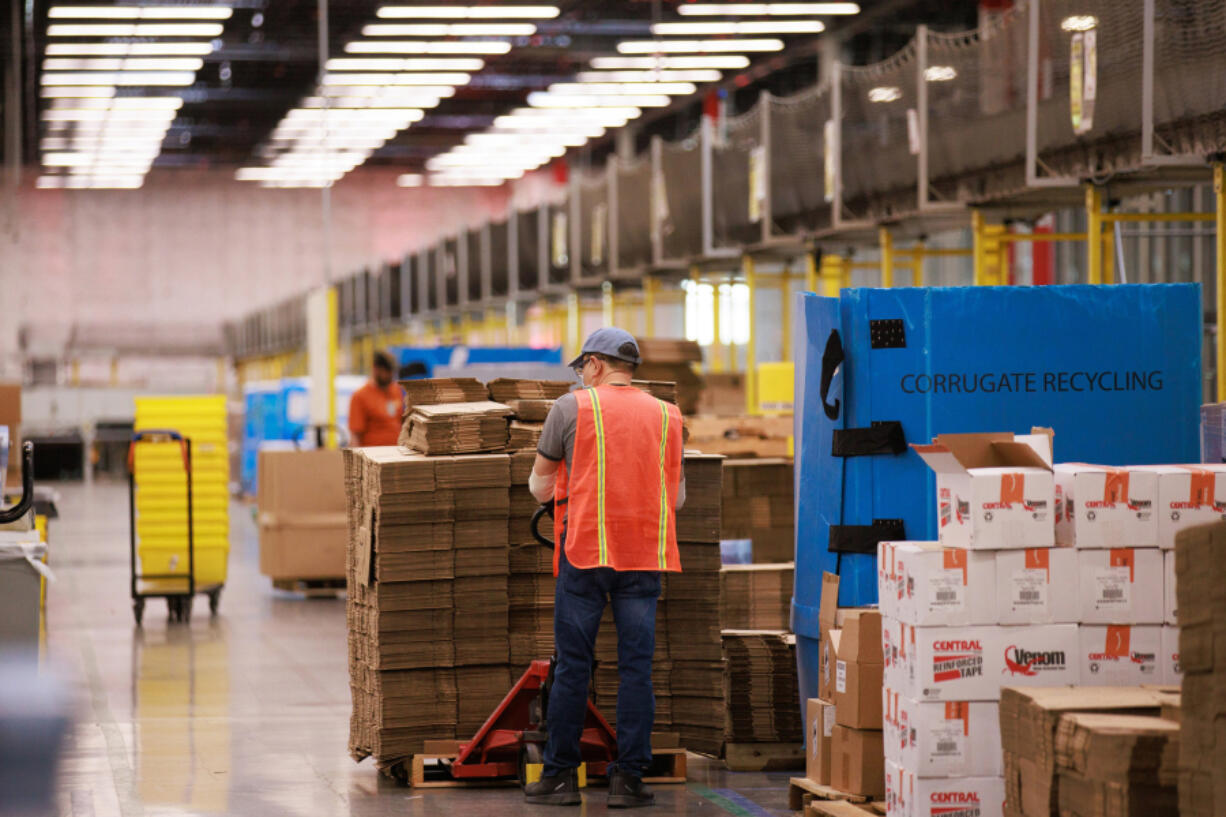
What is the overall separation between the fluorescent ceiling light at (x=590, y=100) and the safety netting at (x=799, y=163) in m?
17.4

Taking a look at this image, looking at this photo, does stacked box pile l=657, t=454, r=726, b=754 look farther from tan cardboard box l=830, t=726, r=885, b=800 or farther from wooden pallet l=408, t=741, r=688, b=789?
tan cardboard box l=830, t=726, r=885, b=800

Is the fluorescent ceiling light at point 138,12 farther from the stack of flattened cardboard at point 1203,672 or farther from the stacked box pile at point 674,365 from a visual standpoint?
the stack of flattened cardboard at point 1203,672

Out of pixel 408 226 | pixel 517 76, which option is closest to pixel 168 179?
pixel 408 226

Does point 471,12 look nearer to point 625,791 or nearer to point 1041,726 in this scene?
point 625,791

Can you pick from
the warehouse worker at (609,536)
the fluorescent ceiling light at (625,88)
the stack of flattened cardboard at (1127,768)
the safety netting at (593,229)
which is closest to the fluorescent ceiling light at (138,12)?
the safety netting at (593,229)

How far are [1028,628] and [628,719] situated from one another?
1.86 meters

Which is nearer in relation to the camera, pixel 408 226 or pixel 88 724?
pixel 88 724

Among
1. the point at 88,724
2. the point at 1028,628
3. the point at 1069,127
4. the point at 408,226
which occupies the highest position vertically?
the point at 408,226

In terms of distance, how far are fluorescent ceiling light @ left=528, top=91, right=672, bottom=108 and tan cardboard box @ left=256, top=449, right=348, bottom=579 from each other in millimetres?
18097

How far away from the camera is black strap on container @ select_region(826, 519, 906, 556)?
667 cm

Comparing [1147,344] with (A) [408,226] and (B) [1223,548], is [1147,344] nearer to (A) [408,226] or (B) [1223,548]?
(B) [1223,548]

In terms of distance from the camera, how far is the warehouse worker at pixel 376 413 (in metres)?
13.6

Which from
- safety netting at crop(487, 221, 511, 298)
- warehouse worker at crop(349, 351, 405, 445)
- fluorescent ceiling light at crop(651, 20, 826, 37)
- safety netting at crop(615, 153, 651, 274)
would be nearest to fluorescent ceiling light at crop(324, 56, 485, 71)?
fluorescent ceiling light at crop(651, 20, 826, 37)

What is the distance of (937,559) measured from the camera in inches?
215
